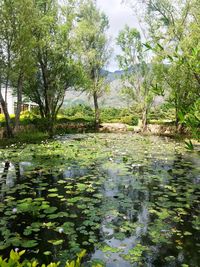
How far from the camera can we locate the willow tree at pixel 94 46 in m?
35.5

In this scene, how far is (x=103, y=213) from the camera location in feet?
21.1

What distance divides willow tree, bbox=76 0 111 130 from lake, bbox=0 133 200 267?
25.6 metres

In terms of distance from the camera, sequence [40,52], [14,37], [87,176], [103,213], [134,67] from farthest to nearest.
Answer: [134,67]
[40,52]
[14,37]
[87,176]
[103,213]

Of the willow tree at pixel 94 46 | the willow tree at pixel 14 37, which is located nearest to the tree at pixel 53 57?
the willow tree at pixel 14 37

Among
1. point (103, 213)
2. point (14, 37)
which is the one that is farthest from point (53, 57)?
point (103, 213)

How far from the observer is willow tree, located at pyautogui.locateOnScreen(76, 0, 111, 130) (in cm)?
3547

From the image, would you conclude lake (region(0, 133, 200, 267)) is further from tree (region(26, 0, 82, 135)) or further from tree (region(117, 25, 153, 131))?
tree (region(117, 25, 153, 131))

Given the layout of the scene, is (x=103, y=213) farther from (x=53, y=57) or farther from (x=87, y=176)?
(x=53, y=57)

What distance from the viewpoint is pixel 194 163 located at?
43.1 feet

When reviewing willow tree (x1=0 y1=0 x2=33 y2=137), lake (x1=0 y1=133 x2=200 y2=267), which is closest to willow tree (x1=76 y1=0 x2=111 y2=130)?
willow tree (x1=0 y1=0 x2=33 y2=137)

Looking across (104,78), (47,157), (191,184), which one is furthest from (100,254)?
(104,78)

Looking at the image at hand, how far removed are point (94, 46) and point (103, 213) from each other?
1276 inches

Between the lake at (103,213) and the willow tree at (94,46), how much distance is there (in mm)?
25637

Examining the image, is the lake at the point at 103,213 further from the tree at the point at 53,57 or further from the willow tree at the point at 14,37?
the tree at the point at 53,57
